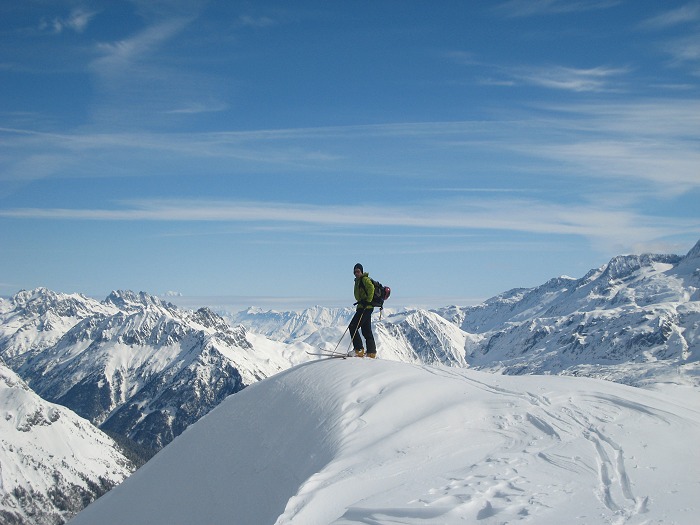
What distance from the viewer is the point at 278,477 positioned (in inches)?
628

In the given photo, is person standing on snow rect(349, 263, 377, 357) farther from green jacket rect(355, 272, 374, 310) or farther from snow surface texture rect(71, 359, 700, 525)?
snow surface texture rect(71, 359, 700, 525)

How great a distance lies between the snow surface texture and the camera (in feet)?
39.9

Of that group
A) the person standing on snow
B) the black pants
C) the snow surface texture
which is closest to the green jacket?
the person standing on snow

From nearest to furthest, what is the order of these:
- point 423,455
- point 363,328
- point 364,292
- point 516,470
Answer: point 516,470 → point 423,455 → point 364,292 → point 363,328

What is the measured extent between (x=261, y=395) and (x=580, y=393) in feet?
33.8

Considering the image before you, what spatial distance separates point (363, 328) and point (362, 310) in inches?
33.3

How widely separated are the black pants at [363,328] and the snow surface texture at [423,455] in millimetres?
2952

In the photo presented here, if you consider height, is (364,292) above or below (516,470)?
above

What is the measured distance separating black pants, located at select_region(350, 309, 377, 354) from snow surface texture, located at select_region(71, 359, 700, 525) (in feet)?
9.69

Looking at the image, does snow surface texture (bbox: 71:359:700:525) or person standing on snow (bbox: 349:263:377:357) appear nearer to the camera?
snow surface texture (bbox: 71:359:700:525)

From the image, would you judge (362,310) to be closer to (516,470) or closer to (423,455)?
(423,455)

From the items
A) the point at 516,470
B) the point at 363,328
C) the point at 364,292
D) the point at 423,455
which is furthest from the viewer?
the point at 363,328

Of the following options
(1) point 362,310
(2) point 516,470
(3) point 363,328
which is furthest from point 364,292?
(2) point 516,470

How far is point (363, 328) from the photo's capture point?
25719 millimetres
